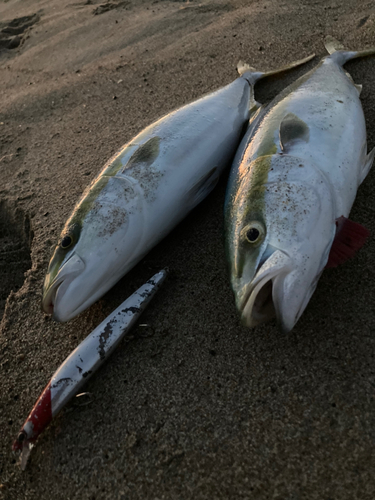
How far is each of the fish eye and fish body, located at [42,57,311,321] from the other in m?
0.69

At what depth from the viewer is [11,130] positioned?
12.5 ft

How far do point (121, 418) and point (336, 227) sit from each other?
1.38 metres

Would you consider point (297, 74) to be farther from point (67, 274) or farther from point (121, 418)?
point (121, 418)

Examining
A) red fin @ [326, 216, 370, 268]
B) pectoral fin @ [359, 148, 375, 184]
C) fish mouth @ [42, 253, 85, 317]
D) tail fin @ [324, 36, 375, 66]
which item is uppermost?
fish mouth @ [42, 253, 85, 317]

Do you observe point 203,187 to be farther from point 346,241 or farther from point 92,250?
point 346,241

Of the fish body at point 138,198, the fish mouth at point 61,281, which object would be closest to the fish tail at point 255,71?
the fish body at point 138,198

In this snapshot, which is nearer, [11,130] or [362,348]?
[362,348]

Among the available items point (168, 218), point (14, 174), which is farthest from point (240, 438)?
point (14, 174)

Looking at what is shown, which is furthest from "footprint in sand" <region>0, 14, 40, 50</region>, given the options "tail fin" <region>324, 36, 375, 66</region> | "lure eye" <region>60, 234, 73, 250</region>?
"lure eye" <region>60, 234, 73, 250</region>

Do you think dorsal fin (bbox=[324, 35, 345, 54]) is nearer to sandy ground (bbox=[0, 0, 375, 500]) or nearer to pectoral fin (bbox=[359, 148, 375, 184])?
sandy ground (bbox=[0, 0, 375, 500])

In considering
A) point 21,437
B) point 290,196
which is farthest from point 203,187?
point 21,437

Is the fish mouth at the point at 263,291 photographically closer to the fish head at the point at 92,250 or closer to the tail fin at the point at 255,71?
the fish head at the point at 92,250

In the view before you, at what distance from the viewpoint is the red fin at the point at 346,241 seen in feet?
5.79

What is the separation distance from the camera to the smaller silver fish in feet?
5.78
